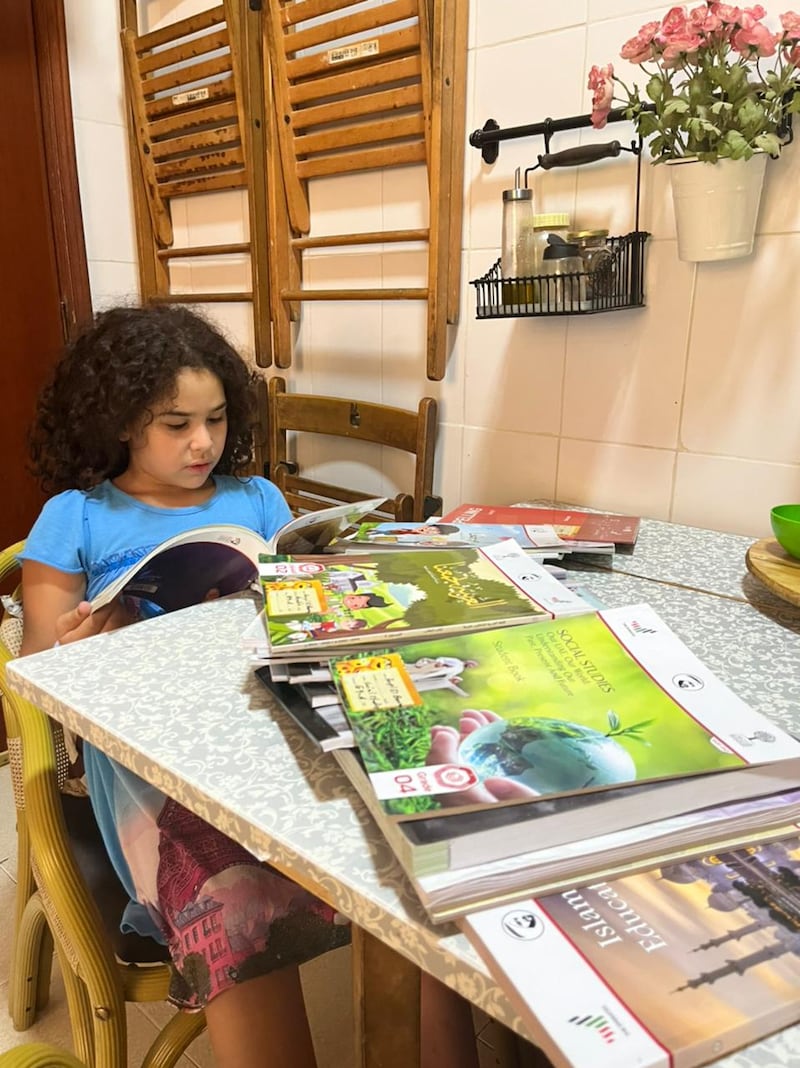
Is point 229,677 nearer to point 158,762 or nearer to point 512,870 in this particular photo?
point 158,762

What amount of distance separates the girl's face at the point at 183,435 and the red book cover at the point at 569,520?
36 centimetres

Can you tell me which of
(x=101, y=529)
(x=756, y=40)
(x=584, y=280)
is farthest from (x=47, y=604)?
(x=756, y=40)

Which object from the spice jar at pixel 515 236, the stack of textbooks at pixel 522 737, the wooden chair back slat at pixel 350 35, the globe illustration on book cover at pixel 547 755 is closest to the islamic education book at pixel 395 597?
the stack of textbooks at pixel 522 737

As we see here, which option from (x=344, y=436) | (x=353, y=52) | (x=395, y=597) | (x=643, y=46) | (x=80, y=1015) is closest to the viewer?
(x=395, y=597)

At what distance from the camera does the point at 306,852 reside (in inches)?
18.0

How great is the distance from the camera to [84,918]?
2.63ft

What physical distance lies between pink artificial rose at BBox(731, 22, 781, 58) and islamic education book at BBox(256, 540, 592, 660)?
0.66m

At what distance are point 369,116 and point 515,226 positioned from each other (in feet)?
1.66

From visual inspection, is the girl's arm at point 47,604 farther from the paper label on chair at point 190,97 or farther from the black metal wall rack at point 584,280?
the paper label on chair at point 190,97

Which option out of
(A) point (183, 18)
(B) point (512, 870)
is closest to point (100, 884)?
(B) point (512, 870)

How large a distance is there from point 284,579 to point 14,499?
4.82ft

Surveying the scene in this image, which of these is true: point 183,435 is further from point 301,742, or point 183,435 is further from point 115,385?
point 301,742

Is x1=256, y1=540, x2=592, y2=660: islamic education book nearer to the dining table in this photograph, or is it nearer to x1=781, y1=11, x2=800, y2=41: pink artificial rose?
the dining table

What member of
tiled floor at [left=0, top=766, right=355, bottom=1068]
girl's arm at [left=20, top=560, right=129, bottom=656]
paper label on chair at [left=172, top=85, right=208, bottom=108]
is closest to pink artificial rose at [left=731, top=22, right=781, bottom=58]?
girl's arm at [left=20, top=560, right=129, bottom=656]
